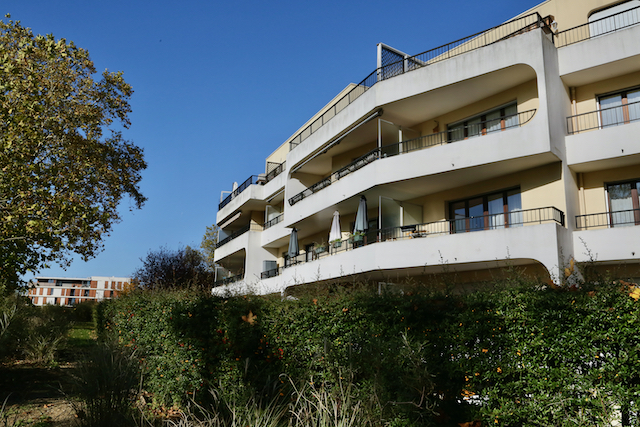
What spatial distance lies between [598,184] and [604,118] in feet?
6.99

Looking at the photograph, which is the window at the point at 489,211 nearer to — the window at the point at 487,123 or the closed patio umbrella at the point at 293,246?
the window at the point at 487,123

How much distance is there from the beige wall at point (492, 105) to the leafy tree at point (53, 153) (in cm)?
1285

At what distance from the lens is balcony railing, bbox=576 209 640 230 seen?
14.2 m

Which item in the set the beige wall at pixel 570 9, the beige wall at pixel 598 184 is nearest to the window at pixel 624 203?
the beige wall at pixel 598 184

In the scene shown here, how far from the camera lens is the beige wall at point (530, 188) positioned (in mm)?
14914

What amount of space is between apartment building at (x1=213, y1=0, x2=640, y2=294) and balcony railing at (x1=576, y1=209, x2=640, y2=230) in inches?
1.6

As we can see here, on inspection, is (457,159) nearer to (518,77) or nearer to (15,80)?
(518,77)

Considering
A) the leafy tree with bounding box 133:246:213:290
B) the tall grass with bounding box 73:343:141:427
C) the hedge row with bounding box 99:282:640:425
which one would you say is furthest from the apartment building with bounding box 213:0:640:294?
the leafy tree with bounding box 133:246:213:290

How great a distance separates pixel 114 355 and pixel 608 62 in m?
15.6

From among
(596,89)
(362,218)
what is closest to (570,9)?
(596,89)

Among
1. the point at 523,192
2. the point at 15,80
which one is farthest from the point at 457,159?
the point at 15,80

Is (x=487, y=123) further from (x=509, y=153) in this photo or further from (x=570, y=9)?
(x=570, y=9)

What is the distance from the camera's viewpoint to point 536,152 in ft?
47.3

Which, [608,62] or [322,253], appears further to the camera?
[322,253]
